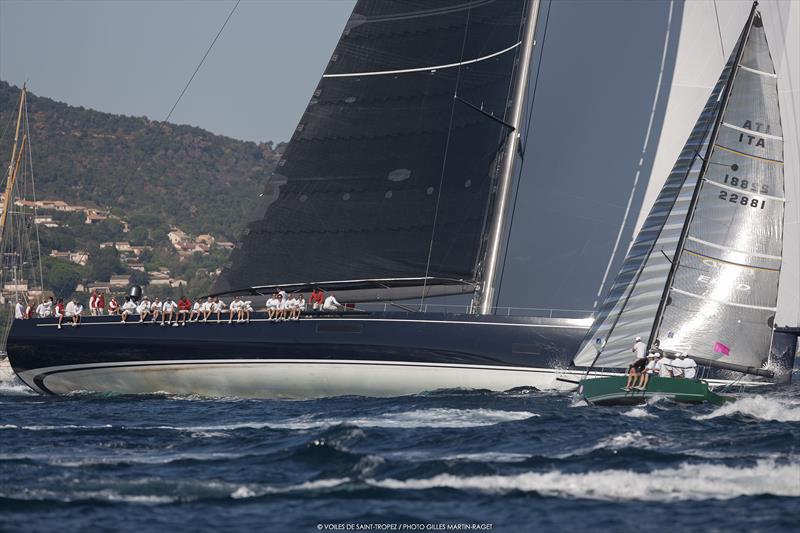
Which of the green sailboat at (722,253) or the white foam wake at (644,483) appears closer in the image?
the white foam wake at (644,483)

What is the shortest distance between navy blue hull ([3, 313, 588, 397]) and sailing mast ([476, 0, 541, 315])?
149cm

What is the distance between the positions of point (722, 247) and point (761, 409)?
3.58 meters

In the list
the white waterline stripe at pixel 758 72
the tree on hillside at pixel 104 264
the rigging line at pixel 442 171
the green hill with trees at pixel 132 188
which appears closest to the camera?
the white waterline stripe at pixel 758 72

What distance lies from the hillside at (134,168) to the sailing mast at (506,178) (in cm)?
13494

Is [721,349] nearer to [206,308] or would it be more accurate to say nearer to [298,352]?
A: [298,352]

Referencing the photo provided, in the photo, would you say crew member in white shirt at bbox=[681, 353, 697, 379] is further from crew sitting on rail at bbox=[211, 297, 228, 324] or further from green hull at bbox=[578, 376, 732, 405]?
crew sitting on rail at bbox=[211, 297, 228, 324]

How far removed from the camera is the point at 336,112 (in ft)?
95.5

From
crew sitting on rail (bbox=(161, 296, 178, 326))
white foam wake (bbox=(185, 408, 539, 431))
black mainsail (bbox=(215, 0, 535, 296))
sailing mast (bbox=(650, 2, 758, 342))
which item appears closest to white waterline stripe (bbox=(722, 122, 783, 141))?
sailing mast (bbox=(650, 2, 758, 342))

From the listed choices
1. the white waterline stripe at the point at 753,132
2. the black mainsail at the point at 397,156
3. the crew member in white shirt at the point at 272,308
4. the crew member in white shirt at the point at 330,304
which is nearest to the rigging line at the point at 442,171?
the black mainsail at the point at 397,156

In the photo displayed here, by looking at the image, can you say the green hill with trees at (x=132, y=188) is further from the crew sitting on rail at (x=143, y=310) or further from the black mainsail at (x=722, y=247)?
the black mainsail at (x=722, y=247)

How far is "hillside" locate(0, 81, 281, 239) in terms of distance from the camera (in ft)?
546

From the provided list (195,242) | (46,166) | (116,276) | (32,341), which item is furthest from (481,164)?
(46,166)

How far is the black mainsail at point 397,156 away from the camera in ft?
90.5

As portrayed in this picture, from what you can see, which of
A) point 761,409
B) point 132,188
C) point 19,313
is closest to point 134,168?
point 132,188
